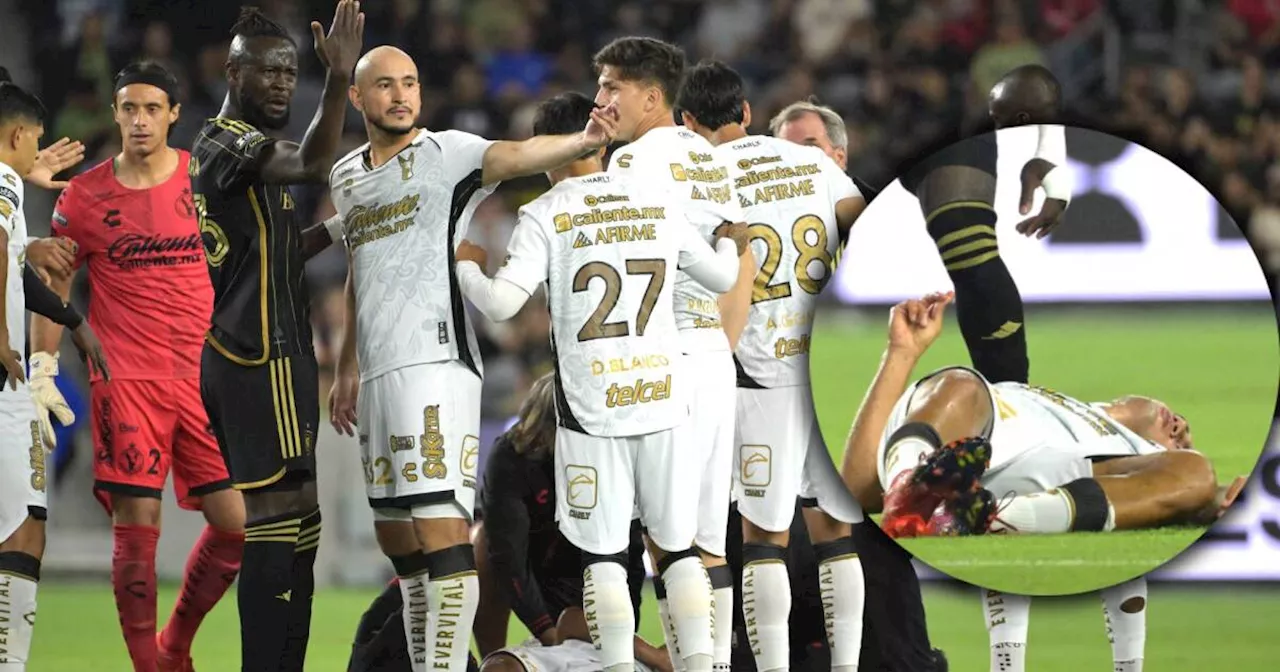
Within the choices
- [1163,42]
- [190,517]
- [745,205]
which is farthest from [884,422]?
[1163,42]

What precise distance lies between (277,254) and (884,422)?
2277 millimetres

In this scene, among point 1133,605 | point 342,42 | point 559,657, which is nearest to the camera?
point 342,42

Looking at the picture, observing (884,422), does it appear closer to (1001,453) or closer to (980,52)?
(1001,453)

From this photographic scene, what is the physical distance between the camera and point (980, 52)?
14.4 meters

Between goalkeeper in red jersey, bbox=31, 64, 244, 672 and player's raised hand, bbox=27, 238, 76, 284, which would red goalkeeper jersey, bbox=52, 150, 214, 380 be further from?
player's raised hand, bbox=27, 238, 76, 284

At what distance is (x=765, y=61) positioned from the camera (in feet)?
48.9

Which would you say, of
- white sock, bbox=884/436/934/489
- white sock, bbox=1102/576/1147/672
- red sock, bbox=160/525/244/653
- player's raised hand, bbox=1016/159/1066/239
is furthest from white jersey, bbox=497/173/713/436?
red sock, bbox=160/525/244/653

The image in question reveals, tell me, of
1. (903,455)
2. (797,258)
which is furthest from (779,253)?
(903,455)

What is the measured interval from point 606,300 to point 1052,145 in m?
1.93

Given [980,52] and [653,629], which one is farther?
[980,52]

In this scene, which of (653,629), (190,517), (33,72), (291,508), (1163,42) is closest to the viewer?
(291,508)

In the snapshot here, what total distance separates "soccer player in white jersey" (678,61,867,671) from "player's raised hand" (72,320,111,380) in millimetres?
2358

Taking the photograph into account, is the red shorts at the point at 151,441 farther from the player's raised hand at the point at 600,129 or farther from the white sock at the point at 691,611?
the player's raised hand at the point at 600,129

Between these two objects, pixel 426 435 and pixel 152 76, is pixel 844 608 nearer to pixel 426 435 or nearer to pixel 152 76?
pixel 426 435
